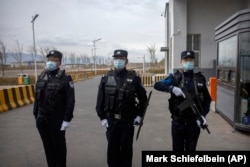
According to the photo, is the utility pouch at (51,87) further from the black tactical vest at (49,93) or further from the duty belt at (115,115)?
the duty belt at (115,115)

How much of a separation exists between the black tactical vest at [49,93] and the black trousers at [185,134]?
175 cm

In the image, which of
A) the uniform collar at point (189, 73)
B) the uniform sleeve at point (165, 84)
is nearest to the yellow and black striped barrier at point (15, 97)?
the uniform sleeve at point (165, 84)

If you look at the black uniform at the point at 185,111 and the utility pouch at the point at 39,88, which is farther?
the utility pouch at the point at 39,88

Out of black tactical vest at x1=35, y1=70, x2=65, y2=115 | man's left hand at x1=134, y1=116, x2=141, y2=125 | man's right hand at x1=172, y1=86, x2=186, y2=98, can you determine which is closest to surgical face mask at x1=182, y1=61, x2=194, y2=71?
man's right hand at x1=172, y1=86, x2=186, y2=98

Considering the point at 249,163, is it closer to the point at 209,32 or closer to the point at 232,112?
the point at 232,112

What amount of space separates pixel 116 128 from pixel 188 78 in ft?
4.13

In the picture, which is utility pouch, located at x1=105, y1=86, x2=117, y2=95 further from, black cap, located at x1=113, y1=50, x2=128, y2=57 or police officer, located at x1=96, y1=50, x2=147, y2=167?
black cap, located at x1=113, y1=50, x2=128, y2=57

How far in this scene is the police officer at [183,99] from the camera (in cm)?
342

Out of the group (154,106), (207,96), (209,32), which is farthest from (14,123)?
(209,32)

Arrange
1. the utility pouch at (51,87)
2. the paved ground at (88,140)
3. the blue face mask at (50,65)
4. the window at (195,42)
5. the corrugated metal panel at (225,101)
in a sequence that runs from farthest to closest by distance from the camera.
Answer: the window at (195,42) → the corrugated metal panel at (225,101) → the paved ground at (88,140) → the blue face mask at (50,65) → the utility pouch at (51,87)

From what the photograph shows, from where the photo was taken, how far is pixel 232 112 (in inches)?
256

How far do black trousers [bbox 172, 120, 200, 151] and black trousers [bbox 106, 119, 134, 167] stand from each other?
657 millimetres

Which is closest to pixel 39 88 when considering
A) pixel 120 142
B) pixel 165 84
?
pixel 120 142

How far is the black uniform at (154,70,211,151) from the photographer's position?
3426 millimetres
